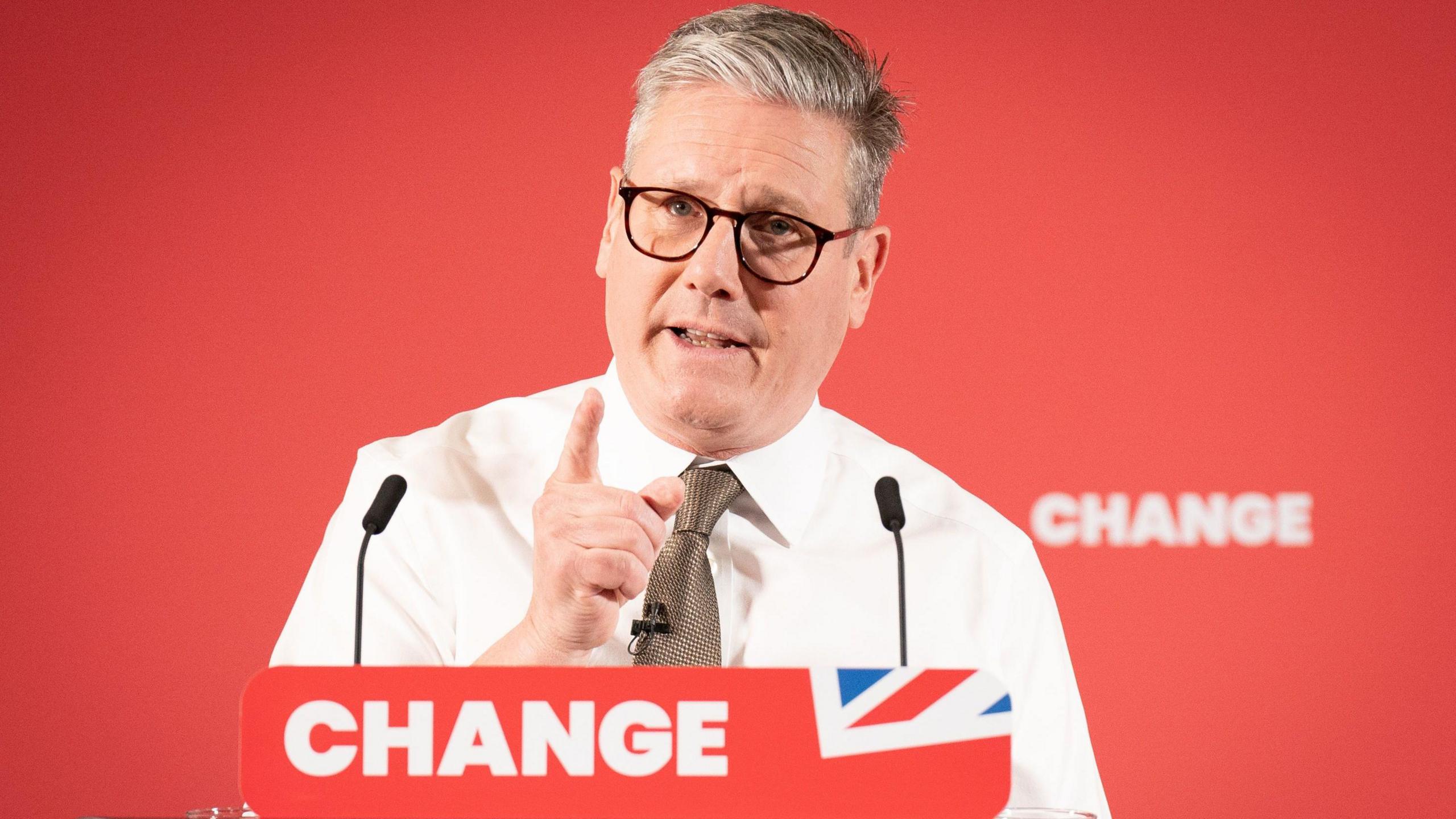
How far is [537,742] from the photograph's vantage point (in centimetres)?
83

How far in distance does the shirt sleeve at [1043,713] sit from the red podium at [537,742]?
2.37 feet

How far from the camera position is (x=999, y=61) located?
8.14 ft

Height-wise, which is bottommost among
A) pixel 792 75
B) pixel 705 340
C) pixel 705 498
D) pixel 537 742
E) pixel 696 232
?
pixel 537 742

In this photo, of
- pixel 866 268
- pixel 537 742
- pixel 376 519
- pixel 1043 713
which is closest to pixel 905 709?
pixel 537 742

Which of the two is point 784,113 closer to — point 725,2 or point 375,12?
point 725,2

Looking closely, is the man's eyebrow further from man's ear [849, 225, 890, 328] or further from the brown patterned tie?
the brown patterned tie

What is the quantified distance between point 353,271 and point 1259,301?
5.50 ft

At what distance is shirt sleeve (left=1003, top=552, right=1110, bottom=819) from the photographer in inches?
59.4

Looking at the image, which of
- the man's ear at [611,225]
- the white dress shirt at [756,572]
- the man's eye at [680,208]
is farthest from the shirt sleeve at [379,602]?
the man's eye at [680,208]

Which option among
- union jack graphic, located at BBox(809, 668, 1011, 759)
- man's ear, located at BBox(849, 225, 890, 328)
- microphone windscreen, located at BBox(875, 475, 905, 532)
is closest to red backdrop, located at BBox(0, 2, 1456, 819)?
man's ear, located at BBox(849, 225, 890, 328)

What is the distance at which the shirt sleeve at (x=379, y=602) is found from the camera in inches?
56.2

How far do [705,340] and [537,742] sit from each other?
2.20 ft

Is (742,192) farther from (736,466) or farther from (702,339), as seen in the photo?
(736,466)

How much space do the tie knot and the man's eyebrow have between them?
12.2 inches
